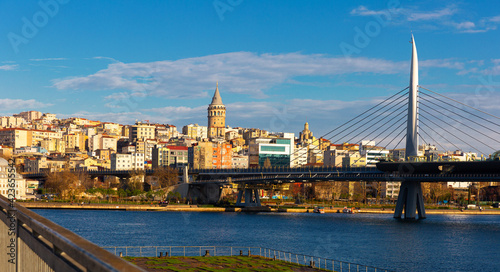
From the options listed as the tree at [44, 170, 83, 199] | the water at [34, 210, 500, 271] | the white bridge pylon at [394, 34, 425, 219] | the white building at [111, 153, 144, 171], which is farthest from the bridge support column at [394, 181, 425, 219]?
the white building at [111, 153, 144, 171]

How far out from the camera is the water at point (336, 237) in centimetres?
3691

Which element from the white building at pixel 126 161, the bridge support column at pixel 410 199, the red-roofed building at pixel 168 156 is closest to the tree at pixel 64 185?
the red-roofed building at pixel 168 156

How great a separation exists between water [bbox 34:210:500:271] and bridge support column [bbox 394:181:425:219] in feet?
10.6

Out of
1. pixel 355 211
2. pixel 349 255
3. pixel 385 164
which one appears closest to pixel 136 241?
pixel 349 255

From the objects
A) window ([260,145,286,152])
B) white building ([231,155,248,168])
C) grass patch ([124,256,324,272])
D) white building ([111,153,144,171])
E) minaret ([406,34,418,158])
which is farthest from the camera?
window ([260,145,286,152])

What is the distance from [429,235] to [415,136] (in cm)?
1865

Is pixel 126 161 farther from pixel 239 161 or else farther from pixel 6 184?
pixel 6 184

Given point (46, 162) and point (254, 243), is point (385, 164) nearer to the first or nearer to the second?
point (254, 243)

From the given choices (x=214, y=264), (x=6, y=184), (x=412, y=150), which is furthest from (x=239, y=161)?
(x=214, y=264)

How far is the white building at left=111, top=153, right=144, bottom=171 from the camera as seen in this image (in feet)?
490

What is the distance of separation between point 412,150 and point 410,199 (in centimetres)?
527

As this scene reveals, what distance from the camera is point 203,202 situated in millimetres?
92750

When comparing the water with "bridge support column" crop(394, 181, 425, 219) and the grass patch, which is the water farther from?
the grass patch

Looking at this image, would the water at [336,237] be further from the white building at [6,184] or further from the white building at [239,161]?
the white building at [239,161]
